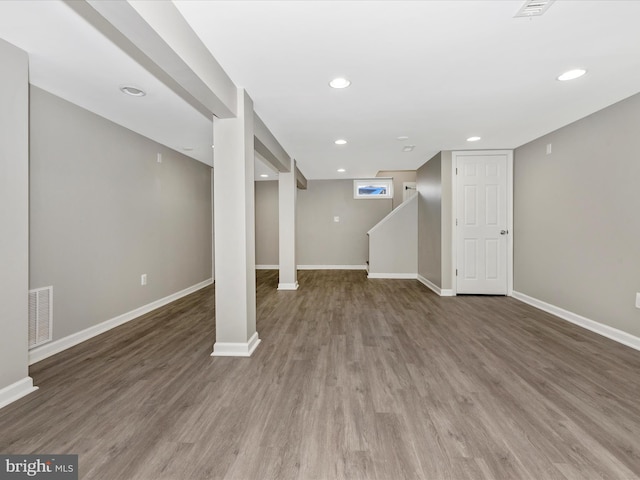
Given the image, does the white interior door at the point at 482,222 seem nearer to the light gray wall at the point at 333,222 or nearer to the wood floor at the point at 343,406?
the wood floor at the point at 343,406

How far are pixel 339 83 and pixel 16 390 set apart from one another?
3.17 metres

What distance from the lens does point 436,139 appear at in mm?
4168

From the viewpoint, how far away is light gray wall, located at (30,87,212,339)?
8.57 ft

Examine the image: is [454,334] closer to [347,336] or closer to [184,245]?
[347,336]

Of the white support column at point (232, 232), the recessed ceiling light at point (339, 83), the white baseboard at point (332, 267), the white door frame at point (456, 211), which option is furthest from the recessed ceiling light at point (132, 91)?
the white baseboard at point (332, 267)

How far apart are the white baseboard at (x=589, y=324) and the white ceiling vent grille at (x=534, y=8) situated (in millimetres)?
2900

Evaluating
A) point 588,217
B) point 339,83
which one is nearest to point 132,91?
point 339,83

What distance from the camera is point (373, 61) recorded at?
218 centimetres

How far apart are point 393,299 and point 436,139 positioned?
2.42 metres

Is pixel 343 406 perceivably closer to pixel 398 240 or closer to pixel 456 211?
pixel 456 211

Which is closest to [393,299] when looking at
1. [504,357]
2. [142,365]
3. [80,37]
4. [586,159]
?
[504,357]

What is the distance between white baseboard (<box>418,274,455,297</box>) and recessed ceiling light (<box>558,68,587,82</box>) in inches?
125

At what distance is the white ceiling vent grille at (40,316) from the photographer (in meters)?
2.46

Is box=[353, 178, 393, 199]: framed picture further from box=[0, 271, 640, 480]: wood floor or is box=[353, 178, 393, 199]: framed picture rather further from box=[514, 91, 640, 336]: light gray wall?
box=[0, 271, 640, 480]: wood floor
